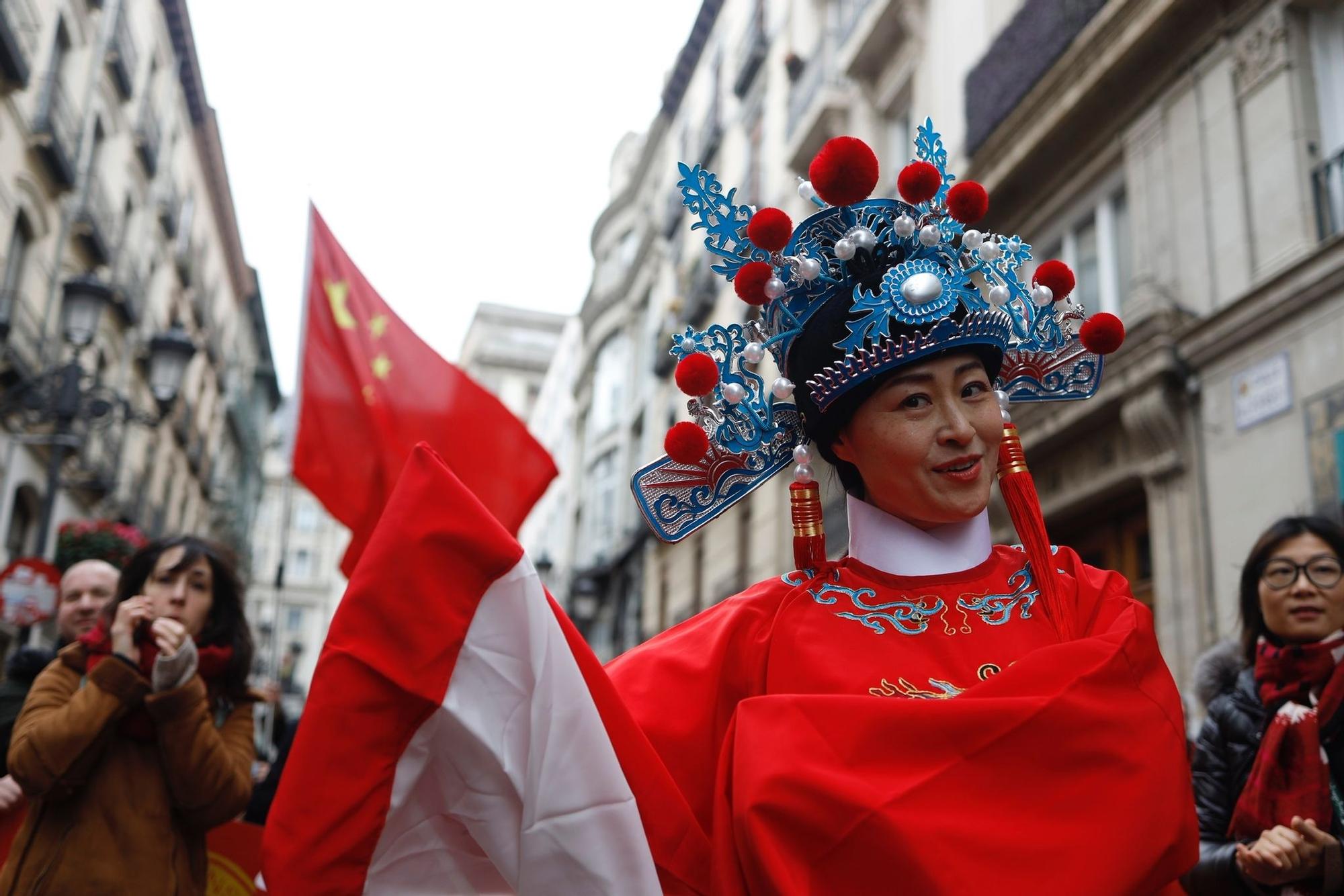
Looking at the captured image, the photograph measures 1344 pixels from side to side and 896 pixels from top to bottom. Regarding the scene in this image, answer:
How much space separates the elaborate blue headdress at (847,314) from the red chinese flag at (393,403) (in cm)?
382

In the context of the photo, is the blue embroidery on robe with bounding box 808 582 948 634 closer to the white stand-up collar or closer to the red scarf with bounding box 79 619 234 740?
the white stand-up collar

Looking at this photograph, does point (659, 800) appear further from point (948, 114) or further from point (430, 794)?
point (948, 114)

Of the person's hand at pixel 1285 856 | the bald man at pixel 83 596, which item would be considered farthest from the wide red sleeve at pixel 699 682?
the bald man at pixel 83 596

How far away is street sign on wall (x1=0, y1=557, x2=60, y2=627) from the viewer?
543cm

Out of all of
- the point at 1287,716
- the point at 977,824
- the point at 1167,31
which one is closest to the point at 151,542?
the point at 977,824

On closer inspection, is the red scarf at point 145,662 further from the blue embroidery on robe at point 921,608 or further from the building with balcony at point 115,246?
the building with balcony at point 115,246

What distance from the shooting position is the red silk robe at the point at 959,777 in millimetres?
1690

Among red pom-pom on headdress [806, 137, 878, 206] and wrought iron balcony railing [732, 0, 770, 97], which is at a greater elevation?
wrought iron balcony railing [732, 0, 770, 97]

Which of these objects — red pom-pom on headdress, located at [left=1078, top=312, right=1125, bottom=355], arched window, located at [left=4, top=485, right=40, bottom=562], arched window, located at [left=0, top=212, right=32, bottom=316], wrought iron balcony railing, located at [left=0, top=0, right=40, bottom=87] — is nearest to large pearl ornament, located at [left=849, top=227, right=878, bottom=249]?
red pom-pom on headdress, located at [left=1078, top=312, right=1125, bottom=355]

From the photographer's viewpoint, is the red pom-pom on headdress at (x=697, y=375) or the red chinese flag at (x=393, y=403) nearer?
the red pom-pom on headdress at (x=697, y=375)

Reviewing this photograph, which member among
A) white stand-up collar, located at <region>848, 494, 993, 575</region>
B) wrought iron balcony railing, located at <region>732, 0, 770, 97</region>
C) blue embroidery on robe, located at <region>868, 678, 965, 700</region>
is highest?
wrought iron balcony railing, located at <region>732, 0, 770, 97</region>

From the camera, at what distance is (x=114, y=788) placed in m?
2.93

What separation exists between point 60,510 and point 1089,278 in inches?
552

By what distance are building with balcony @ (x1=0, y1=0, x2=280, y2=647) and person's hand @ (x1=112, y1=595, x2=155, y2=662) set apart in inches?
239
